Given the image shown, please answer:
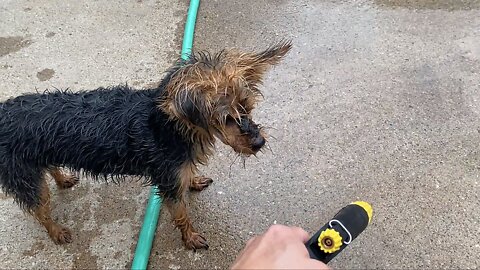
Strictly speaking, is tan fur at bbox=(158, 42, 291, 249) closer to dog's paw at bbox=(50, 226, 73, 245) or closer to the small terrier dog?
the small terrier dog

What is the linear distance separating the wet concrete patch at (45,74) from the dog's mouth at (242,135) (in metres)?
2.27

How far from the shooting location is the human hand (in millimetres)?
1469

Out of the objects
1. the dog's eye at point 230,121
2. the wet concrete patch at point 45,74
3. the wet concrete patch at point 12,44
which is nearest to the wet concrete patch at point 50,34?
the wet concrete patch at point 12,44

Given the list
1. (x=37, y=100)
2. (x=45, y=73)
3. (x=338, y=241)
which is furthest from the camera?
(x=45, y=73)

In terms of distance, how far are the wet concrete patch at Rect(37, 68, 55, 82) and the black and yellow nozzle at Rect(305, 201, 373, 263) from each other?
3.19m

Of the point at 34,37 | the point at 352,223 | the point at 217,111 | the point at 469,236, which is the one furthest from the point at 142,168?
the point at 34,37

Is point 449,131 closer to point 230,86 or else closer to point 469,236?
point 469,236

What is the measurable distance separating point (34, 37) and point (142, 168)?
236cm

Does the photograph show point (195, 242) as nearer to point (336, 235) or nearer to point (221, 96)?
point (221, 96)

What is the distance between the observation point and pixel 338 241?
159 cm

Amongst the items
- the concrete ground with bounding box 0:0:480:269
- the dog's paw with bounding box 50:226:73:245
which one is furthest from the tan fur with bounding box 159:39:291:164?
the dog's paw with bounding box 50:226:73:245

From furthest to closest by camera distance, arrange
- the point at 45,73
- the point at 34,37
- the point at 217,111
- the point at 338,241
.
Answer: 1. the point at 34,37
2. the point at 45,73
3. the point at 217,111
4. the point at 338,241

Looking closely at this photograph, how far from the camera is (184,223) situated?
300 centimetres

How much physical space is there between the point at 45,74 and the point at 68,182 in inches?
46.7
